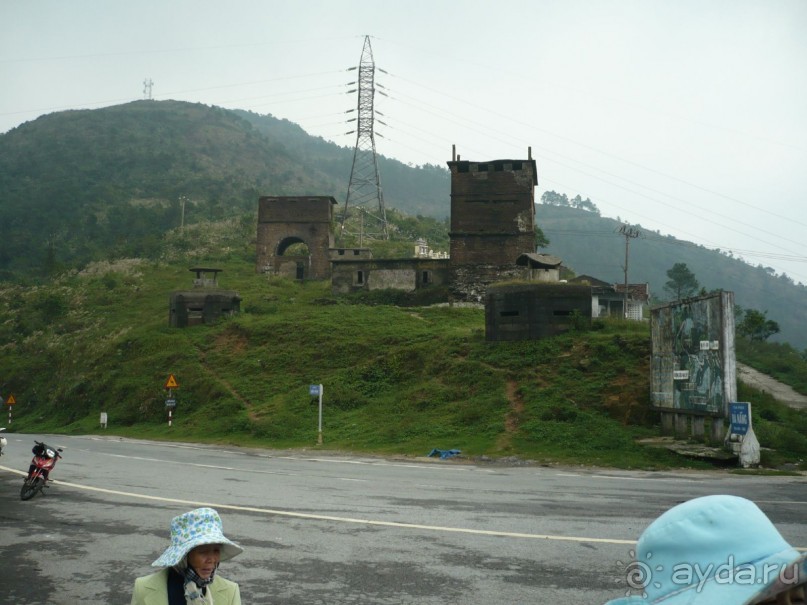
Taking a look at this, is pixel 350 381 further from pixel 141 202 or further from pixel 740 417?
pixel 141 202

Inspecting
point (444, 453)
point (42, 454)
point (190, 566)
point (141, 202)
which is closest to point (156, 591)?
point (190, 566)

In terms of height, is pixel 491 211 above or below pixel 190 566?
above

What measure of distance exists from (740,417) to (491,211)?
31403 millimetres

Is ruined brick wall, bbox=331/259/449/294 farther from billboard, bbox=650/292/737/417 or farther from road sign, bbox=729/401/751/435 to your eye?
road sign, bbox=729/401/751/435

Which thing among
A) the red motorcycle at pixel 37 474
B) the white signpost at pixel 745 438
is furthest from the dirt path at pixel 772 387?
the red motorcycle at pixel 37 474

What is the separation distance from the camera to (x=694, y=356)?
76.4 ft

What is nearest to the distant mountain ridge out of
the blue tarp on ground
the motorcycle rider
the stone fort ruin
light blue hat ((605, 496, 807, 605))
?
the stone fort ruin

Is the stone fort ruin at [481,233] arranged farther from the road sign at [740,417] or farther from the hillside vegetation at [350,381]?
the road sign at [740,417]

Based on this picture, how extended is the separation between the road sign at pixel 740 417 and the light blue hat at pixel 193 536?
18532 millimetres

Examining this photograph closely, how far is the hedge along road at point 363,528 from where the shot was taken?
7.73 metres

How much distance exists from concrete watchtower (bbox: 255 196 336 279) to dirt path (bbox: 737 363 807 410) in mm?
34933

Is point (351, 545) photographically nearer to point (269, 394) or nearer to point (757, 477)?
point (757, 477)

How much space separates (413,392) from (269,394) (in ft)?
24.7

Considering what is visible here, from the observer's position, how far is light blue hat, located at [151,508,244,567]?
414 centimetres
